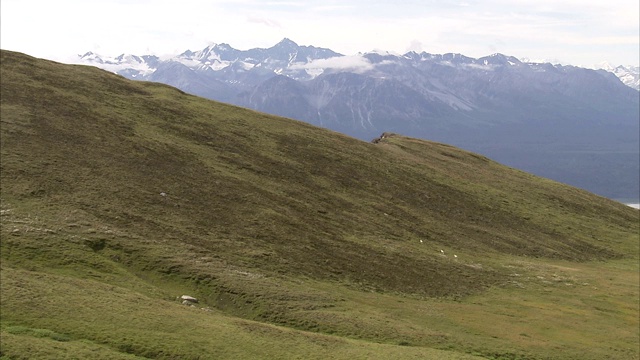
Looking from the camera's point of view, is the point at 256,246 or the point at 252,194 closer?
the point at 256,246

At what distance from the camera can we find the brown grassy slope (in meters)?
71.1

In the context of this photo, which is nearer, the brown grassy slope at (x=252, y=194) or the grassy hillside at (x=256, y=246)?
the grassy hillside at (x=256, y=246)

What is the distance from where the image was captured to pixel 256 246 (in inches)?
2874

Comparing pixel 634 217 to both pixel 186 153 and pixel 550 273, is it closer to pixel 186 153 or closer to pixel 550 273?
pixel 550 273

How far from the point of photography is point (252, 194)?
9000 cm

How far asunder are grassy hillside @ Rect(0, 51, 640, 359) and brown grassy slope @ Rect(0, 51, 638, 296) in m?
0.43

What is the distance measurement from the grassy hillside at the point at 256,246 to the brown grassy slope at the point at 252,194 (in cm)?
43

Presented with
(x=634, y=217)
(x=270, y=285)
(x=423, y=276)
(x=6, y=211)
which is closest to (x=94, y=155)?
(x=6, y=211)

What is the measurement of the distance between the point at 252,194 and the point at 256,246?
18.2 metres

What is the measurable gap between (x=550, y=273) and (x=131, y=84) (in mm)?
94331

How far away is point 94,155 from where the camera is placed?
8688cm

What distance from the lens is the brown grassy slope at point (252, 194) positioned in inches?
2800

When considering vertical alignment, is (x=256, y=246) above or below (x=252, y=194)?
below

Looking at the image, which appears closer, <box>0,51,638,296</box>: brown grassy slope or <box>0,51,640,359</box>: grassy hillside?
<box>0,51,640,359</box>: grassy hillside
